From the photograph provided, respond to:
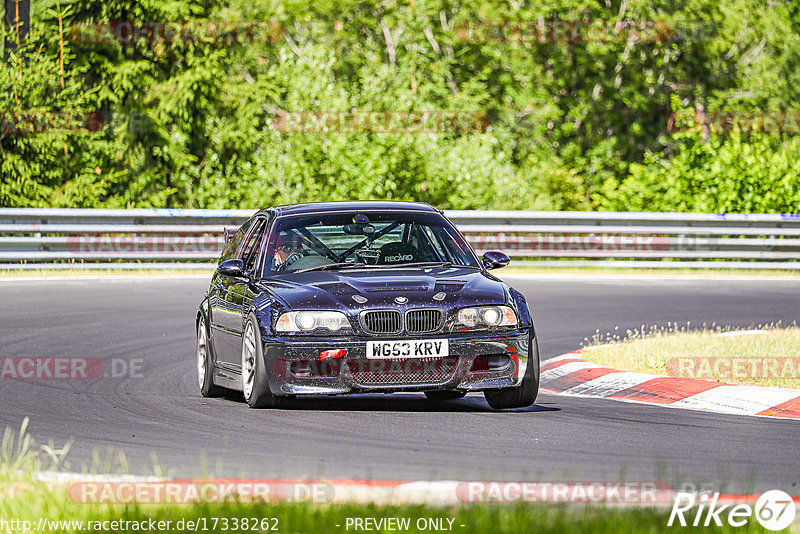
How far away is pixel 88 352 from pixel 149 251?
10.0 meters

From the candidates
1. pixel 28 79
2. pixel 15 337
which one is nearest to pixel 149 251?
pixel 28 79

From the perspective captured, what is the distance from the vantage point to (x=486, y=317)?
372 inches

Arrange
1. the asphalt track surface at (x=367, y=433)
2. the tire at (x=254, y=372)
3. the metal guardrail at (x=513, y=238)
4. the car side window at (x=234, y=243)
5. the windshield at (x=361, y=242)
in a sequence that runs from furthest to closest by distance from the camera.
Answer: the metal guardrail at (x=513, y=238)
the car side window at (x=234, y=243)
the windshield at (x=361, y=242)
the tire at (x=254, y=372)
the asphalt track surface at (x=367, y=433)

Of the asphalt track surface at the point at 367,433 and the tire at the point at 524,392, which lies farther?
the tire at the point at 524,392

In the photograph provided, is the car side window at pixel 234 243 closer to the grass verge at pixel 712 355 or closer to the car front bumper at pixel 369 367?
the car front bumper at pixel 369 367

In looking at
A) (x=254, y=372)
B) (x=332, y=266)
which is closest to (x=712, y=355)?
(x=332, y=266)

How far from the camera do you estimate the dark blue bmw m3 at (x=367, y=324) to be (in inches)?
365

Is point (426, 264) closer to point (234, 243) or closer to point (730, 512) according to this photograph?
point (234, 243)

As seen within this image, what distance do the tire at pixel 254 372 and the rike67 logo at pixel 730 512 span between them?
4026 mm

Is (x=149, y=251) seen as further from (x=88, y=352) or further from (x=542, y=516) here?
(x=542, y=516)

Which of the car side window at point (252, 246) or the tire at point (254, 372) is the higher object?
the car side window at point (252, 246)

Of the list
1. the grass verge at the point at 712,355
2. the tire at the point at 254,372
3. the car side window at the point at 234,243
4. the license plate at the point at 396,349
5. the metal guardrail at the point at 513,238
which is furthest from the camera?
the metal guardrail at the point at 513,238

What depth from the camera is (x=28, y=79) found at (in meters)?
28.3

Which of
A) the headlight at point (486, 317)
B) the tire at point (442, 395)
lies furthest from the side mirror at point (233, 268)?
the headlight at point (486, 317)
